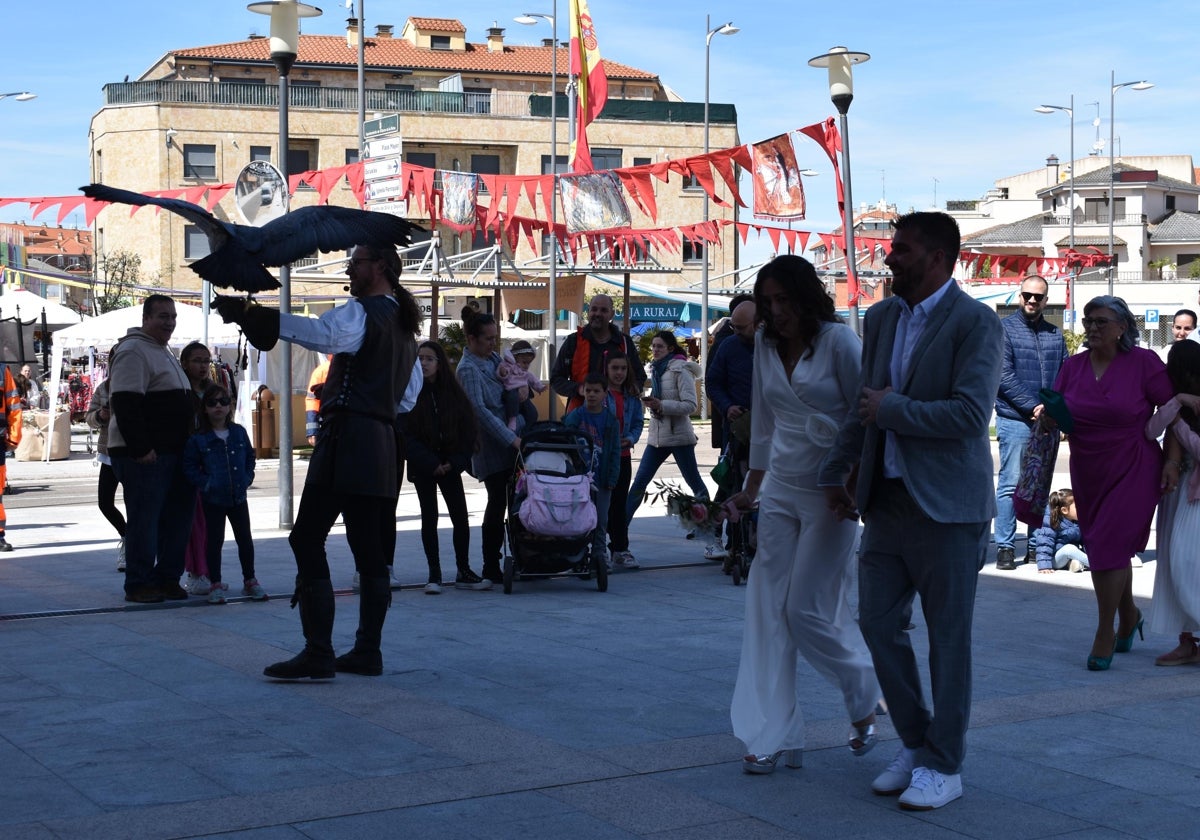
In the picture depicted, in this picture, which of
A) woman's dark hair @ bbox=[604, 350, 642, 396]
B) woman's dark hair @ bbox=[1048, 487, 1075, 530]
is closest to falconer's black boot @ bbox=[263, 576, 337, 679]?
woman's dark hair @ bbox=[604, 350, 642, 396]

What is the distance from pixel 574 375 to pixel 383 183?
13.9 ft

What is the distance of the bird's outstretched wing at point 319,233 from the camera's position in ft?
20.3

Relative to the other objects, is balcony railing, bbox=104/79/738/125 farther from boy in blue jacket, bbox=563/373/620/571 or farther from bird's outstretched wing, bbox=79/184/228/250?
bird's outstretched wing, bbox=79/184/228/250

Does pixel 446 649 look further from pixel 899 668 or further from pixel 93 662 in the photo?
pixel 899 668

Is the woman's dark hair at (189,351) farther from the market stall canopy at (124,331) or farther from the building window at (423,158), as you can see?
the building window at (423,158)

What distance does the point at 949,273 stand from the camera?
5.02m

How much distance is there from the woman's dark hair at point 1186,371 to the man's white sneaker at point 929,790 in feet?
11.4

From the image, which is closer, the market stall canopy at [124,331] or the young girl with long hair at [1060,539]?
the young girl with long hair at [1060,539]

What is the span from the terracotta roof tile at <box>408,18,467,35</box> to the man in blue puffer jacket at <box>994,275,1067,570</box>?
6907 cm

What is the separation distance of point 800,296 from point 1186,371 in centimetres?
324

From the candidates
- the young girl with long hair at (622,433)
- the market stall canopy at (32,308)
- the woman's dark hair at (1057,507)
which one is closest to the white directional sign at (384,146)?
the young girl with long hair at (622,433)

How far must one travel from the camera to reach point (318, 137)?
58.2 metres

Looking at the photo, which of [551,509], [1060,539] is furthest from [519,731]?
[1060,539]

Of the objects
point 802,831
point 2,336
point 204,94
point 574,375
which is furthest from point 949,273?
point 204,94
